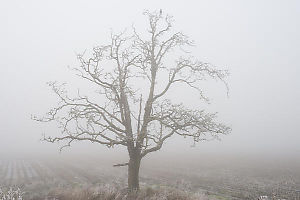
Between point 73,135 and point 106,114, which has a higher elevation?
point 106,114

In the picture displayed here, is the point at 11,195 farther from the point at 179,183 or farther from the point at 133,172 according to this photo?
the point at 179,183

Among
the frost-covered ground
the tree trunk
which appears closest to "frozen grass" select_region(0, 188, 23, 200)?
the frost-covered ground

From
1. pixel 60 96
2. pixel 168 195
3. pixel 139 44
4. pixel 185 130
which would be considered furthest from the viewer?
pixel 139 44

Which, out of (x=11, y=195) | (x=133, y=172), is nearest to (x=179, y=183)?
(x=133, y=172)

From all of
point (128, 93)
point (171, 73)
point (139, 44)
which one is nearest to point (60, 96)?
point (128, 93)

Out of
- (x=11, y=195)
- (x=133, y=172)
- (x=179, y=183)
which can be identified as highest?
(x=133, y=172)

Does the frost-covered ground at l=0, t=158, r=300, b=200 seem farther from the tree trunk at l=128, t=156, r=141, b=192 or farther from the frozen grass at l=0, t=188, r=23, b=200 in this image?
the frozen grass at l=0, t=188, r=23, b=200

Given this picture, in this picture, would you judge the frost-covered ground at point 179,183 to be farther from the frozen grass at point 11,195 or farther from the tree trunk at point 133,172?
the frozen grass at point 11,195

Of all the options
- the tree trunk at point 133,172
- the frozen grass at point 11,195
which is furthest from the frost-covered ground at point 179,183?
the frozen grass at point 11,195

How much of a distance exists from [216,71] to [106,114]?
658 centimetres

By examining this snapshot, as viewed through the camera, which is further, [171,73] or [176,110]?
[171,73]

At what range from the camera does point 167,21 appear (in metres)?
15.8

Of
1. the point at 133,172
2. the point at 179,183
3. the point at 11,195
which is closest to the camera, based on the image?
the point at 11,195

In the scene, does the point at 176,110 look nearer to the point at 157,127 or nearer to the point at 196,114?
the point at 196,114
